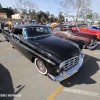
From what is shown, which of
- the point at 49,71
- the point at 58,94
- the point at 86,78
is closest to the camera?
the point at 58,94

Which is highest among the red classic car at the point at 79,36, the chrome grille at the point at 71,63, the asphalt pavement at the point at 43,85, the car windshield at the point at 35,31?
the car windshield at the point at 35,31

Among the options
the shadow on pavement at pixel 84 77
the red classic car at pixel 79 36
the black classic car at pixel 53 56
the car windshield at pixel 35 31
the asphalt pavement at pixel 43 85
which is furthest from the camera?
the red classic car at pixel 79 36

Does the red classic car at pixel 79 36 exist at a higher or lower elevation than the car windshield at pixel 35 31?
lower

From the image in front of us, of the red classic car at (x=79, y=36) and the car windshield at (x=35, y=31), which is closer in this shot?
the car windshield at (x=35, y=31)

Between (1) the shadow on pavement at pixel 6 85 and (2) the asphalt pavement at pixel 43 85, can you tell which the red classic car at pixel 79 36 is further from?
(1) the shadow on pavement at pixel 6 85

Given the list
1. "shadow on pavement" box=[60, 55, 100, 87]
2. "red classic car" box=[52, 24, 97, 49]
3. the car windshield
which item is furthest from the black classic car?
"red classic car" box=[52, 24, 97, 49]

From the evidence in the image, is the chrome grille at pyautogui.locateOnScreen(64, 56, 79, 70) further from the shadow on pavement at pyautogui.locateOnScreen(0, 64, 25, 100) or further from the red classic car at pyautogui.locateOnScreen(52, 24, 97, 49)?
the red classic car at pyautogui.locateOnScreen(52, 24, 97, 49)

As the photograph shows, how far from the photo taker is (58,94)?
2.55 metres

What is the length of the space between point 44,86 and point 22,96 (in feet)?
2.25

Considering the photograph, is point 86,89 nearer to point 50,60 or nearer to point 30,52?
point 50,60

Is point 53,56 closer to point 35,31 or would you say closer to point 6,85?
point 6,85

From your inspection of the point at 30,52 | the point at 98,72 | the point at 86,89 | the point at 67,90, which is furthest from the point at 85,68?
the point at 30,52

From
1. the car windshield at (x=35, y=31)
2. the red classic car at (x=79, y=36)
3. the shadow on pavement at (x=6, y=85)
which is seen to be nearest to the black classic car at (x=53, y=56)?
the car windshield at (x=35, y=31)

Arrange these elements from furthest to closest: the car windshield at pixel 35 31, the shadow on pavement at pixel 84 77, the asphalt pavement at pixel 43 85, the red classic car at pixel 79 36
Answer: the red classic car at pixel 79 36, the car windshield at pixel 35 31, the shadow on pavement at pixel 84 77, the asphalt pavement at pixel 43 85
